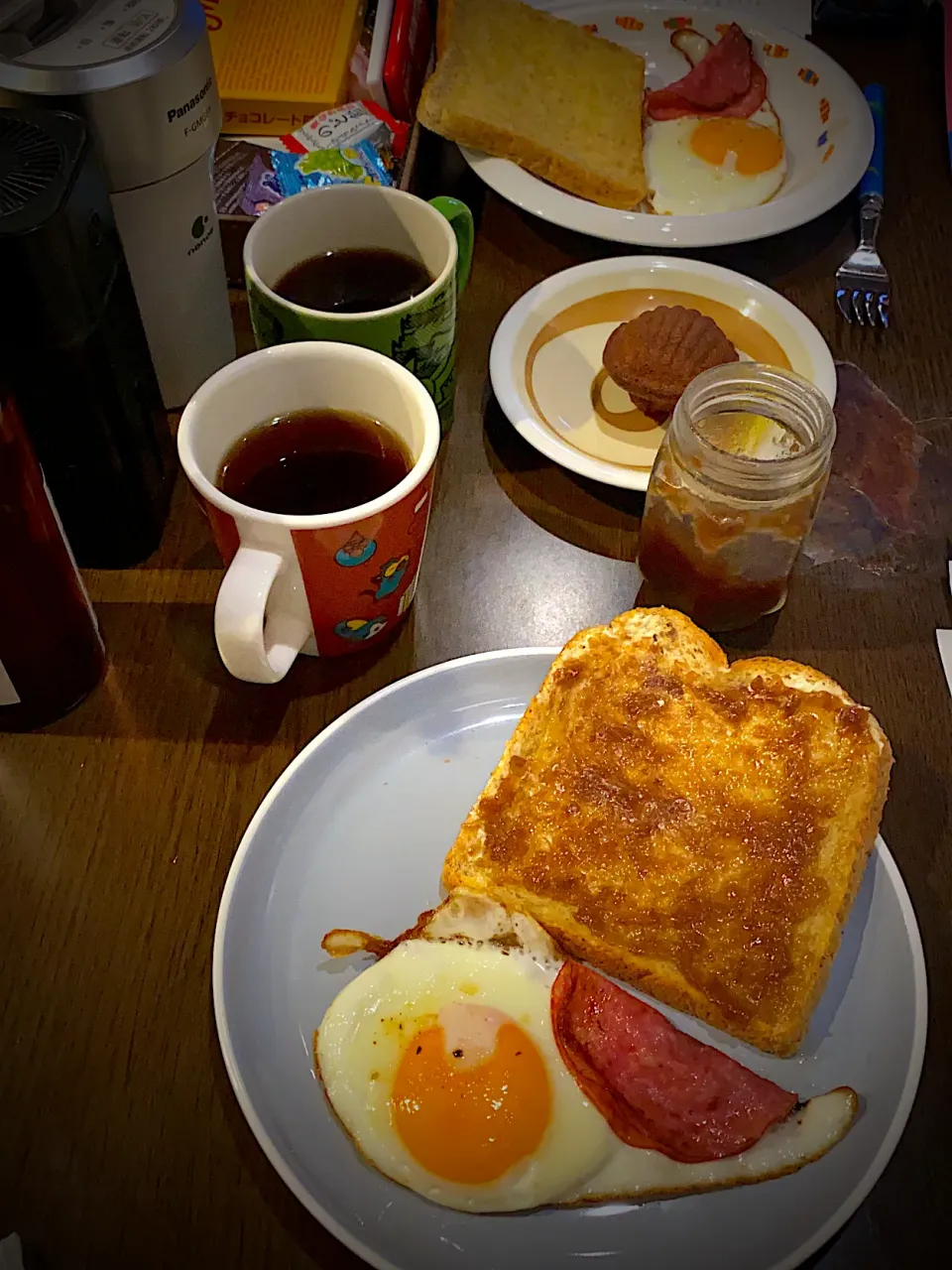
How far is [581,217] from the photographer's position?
1.58 metres

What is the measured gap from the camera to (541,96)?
1.72m

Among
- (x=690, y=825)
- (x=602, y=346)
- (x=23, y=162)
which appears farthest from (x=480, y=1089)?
(x=602, y=346)

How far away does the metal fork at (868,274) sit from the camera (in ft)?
5.19

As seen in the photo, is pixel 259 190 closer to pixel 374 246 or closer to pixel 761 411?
pixel 374 246

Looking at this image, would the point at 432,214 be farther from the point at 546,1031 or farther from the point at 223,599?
the point at 546,1031

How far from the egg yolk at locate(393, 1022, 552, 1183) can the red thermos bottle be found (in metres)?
0.56

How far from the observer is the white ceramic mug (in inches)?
37.9

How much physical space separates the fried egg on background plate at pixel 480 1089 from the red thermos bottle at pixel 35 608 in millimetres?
433

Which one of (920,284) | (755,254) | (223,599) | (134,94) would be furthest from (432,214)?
(920,284)

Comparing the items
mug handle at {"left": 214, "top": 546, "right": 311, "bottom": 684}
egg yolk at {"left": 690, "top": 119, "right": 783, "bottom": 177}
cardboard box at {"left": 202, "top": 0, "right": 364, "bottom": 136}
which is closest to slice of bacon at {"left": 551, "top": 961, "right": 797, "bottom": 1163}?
mug handle at {"left": 214, "top": 546, "right": 311, "bottom": 684}

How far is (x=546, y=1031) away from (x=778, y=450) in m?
0.74

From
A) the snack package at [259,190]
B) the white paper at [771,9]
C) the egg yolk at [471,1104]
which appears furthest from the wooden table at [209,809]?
the white paper at [771,9]

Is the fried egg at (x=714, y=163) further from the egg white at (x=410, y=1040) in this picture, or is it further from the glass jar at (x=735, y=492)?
the egg white at (x=410, y=1040)

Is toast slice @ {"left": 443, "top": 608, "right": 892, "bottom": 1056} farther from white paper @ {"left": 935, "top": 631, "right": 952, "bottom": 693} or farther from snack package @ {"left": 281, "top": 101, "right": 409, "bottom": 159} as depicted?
snack package @ {"left": 281, "top": 101, "right": 409, "bottom": 159}
